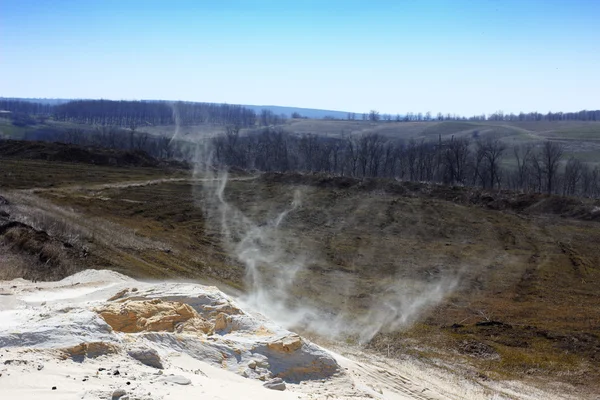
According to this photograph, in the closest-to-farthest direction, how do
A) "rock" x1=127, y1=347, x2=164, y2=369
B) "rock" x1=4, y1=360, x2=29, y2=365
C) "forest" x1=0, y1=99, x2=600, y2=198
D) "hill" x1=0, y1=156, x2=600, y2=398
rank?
"rock" x1=4, y1=360, x2=29, y2=365
"rock" x1=127, y1=347, x2=164, y2=369
"hill" x1=0, y1=156, x2=600, y2=398
"forest" x1=0, y1=99, x2=600, y2=198

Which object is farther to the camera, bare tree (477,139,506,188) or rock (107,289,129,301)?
bare tree (477,139,506,188)

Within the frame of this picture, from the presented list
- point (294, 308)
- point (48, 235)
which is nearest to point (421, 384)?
point (294, 308)

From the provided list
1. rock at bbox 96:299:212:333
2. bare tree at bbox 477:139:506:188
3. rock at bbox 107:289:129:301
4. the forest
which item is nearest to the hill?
rock at bbox 107:289:129:301

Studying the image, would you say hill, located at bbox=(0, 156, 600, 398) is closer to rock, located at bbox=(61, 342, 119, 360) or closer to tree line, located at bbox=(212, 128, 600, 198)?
rock, located at bbox=(61, 342, 119, 360)

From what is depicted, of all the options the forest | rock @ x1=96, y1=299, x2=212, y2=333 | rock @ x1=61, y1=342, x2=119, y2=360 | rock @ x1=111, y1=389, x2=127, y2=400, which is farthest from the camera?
the forest

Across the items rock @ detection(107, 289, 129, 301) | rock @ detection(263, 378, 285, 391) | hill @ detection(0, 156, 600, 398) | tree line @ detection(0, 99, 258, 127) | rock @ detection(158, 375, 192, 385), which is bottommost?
hill @ detection(0, 156, 600, 398)

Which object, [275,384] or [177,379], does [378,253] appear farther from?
[177,379]

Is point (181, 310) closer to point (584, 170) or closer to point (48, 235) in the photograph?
point (48, 235)
